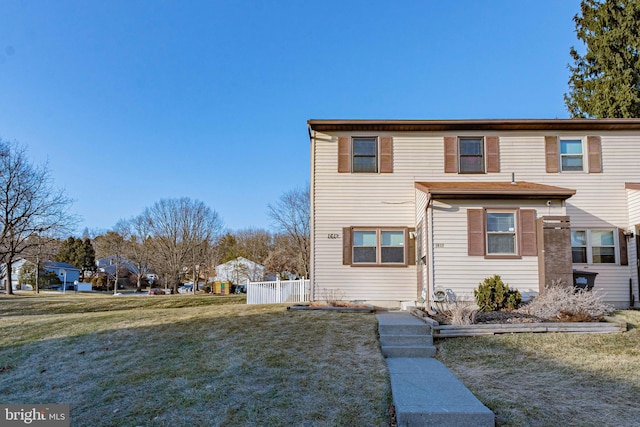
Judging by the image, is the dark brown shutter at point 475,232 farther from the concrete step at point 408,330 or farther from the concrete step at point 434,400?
the concrete step at point 434,400

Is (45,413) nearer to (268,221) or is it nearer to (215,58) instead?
(215,58)

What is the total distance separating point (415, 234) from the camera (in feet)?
38.3

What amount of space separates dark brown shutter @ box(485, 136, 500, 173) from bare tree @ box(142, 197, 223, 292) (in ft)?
99.3

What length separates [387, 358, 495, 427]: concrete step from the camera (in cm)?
372

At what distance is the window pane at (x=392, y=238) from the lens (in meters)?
11.8

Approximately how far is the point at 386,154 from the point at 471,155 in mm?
2530

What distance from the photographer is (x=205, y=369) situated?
5.86 m

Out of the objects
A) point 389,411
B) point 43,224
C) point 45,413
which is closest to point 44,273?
point 43,224

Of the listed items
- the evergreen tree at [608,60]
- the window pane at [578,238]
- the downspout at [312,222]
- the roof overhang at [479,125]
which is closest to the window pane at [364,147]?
the roof overhang at [479,125]

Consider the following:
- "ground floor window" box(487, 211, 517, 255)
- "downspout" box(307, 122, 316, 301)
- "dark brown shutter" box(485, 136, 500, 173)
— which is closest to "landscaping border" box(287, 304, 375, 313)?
"downspout" box(307, 122, 316, 301)

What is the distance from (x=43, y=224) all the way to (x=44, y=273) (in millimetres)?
24770

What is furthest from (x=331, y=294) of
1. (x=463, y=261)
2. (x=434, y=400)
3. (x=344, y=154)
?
(x=434, y=400)

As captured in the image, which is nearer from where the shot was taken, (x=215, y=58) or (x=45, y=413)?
(x=45, y=413)

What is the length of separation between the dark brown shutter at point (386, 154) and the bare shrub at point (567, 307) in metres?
5.48
